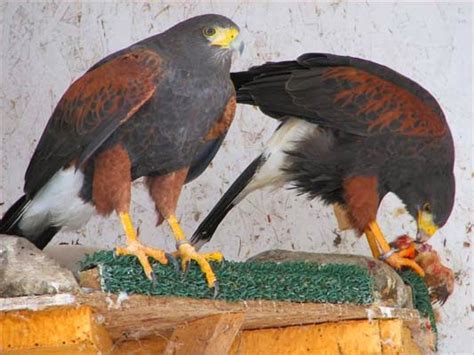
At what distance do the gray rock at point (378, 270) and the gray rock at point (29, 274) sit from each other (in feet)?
4.03

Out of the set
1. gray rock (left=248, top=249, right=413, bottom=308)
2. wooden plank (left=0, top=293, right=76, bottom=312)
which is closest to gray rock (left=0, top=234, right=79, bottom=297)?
wooden plank (left=0, top=293, right=76, bottom=312)

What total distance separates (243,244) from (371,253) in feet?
1.88

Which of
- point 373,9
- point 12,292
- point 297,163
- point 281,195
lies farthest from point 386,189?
point 12,292

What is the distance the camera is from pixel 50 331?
3393mm

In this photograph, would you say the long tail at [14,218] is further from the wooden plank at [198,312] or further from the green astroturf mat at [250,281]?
the green astroturf mat at [250,281]

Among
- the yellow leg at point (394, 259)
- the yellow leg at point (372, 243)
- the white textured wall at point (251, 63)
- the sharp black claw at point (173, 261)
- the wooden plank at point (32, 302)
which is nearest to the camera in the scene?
the wooden plank at point (32, 302)

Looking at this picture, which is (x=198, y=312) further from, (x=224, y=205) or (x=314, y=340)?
(x=224, y=205)

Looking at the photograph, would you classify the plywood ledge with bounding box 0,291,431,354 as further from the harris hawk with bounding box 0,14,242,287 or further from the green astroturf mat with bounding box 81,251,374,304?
the harris hawk with bounding box 0,14,242,287

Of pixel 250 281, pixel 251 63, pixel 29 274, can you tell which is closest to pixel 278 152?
pixel 251 63

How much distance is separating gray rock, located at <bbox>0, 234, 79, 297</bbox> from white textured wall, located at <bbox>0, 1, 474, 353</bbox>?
1902mm

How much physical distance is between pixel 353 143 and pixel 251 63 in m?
0.97

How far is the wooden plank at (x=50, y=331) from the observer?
3.38 metres

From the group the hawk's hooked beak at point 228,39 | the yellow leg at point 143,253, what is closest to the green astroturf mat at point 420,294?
the hawk's hooked beak at point 228,39

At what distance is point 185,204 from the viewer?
553 centimetres
